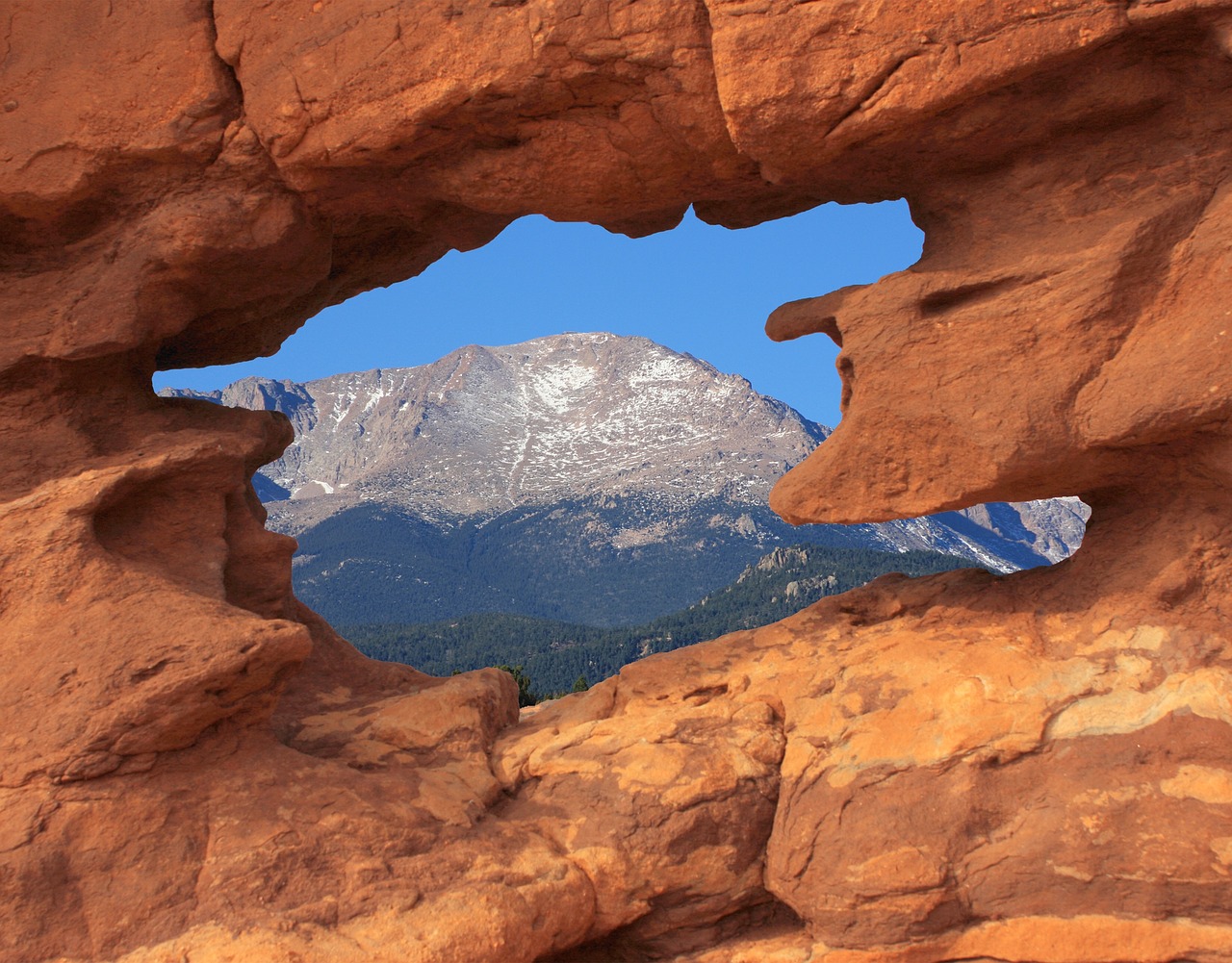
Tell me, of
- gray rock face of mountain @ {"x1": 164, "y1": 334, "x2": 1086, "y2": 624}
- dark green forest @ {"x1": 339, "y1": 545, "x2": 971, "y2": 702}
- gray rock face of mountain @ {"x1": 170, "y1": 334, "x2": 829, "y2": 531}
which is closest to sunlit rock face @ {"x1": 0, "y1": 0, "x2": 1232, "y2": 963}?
dark green forest @ {"x1": 339, "y1": 545, "x2": 971, "y2": 702}

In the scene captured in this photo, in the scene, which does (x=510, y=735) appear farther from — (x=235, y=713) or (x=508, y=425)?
(x=508, y=425)

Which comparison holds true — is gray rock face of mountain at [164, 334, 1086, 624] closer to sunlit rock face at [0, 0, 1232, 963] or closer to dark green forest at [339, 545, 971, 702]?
dark green forest at [339, 545, 971, 702]

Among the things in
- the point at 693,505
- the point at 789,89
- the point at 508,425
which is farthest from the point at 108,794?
the point at 508,425

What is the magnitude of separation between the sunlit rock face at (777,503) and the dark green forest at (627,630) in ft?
132

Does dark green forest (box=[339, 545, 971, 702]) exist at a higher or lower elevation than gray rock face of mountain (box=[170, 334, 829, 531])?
lower

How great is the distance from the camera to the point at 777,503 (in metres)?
10.0

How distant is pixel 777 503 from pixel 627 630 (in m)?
51.2

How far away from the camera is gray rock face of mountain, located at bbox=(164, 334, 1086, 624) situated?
350ft

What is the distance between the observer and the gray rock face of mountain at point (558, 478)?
106812 millimetres

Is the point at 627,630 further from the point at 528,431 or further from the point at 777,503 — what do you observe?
the point at 528,431

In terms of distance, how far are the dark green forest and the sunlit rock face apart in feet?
132

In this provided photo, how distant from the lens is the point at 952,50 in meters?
8.65

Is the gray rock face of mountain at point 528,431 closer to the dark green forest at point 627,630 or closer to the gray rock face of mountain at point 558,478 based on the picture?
the gray rock face of mountain at point 558,478

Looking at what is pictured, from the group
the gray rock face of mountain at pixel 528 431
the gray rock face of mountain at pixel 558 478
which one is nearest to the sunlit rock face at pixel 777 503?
the gray rock face of mountain at pixel 558 478
